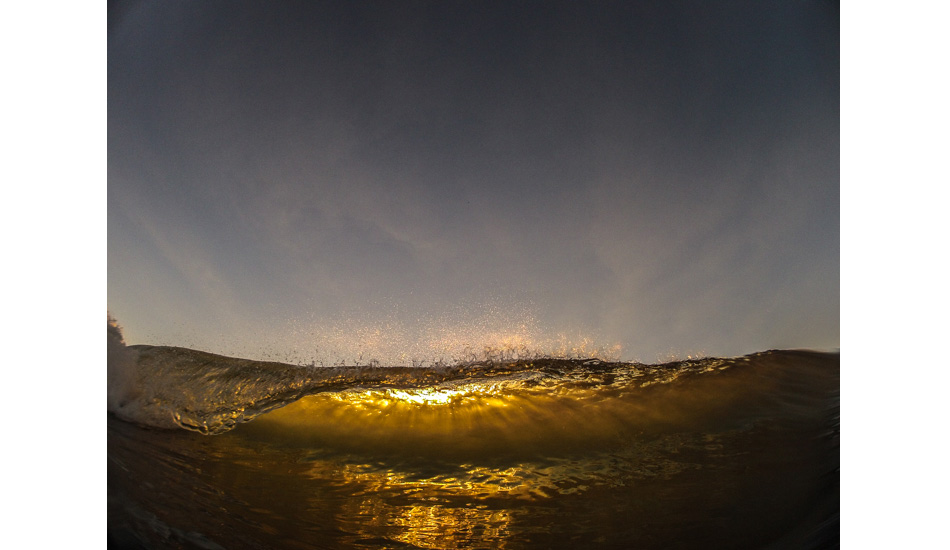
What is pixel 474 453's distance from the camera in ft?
9.63

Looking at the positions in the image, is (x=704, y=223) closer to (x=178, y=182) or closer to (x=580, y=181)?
(x=580, y=181)

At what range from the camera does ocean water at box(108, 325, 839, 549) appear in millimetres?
2750

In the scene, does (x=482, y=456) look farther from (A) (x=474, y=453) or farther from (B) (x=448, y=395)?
(B) (x=448, y=395)

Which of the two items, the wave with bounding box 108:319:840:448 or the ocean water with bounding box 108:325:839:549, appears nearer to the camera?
the ocean water with bounding box 108:325:839:549

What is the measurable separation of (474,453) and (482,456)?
0.04 meters

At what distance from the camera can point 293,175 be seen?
3.08m

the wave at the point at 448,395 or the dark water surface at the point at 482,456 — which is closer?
the dark water surface at the point at 482,456

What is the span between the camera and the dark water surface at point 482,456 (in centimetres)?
275

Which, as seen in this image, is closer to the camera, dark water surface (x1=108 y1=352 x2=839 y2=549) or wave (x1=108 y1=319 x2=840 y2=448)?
dark water surface (x1=108 y1=352 x2=839 y2=549)

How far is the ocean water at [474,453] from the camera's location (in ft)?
9.02

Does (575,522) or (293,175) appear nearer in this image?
(575,522)

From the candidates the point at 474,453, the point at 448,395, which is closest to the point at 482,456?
the point at 474,453

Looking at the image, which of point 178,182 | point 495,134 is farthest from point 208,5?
point 495,134

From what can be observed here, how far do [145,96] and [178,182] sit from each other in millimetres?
548
